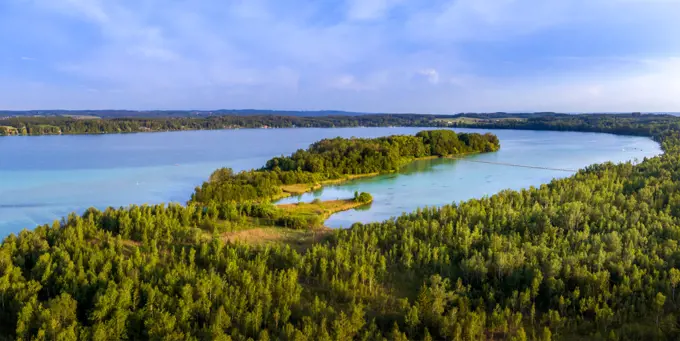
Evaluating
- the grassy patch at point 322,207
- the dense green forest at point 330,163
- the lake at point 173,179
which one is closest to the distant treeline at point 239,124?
the lake at point 173,179

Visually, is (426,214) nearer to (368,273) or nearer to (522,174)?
(368,273)

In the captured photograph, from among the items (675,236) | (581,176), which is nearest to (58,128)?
(581,176)

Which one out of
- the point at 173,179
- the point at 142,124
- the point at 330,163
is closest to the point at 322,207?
the point at 330,163

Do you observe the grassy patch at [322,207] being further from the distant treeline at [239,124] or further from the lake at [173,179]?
the distant treeline at [239,124]

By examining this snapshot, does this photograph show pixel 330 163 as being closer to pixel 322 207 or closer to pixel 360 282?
pixel 322 207

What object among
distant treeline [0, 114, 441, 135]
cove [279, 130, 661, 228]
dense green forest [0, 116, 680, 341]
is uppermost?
distant treeline [0, 114, 441, 135]

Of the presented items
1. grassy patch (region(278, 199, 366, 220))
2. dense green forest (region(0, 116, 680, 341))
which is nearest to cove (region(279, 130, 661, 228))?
grassy patch (region(278, 199, 366, 220))

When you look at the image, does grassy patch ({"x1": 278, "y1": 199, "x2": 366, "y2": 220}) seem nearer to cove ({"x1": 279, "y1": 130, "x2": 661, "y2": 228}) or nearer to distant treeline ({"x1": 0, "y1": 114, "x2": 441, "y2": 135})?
cove ({"x1": 279, "y1": 130, "x2": 661, "y2": 228})
